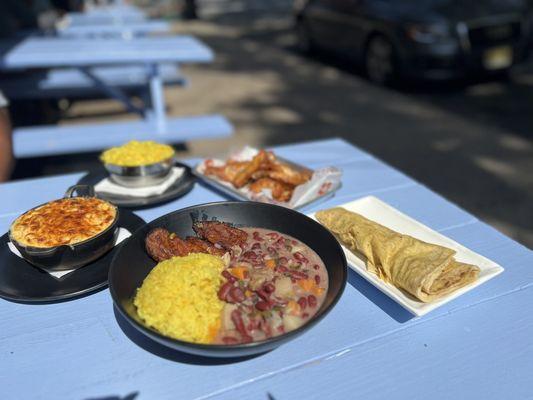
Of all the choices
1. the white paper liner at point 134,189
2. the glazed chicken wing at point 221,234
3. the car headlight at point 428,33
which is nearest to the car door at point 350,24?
the car headlight at point 428,33

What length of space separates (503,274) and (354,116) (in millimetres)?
5455

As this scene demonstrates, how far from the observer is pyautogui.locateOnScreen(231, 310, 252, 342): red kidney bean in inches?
50.3

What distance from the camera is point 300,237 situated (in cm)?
170

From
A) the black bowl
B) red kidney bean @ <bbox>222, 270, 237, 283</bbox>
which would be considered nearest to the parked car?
the black bowl

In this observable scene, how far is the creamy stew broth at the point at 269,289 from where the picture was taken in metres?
1.30

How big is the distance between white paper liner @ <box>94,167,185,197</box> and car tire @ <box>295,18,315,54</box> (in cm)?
863

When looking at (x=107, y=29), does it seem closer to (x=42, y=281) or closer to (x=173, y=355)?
(x=42, y=281)

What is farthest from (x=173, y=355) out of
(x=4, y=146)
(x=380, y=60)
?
(x=380, y=60)

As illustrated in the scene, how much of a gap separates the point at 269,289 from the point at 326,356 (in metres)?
0.26

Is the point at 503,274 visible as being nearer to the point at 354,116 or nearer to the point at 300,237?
the point at 300,237

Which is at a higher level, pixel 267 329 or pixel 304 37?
pixel 267 329

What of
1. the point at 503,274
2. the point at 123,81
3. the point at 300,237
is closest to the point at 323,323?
the point at 300,237

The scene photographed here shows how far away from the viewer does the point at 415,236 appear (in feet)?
5.94

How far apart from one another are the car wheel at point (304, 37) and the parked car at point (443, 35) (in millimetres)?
2151
